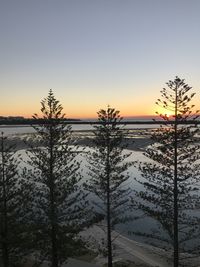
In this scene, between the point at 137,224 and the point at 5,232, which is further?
the point at 137,224

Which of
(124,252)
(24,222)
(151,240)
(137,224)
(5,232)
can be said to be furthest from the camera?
(137,224)

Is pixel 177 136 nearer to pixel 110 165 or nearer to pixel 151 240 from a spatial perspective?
pixel 110 165

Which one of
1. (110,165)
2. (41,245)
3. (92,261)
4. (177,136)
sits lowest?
(92,261)

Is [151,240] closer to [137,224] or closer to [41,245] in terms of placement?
[137,224]

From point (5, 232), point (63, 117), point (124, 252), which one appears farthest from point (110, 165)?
point (5, 232)

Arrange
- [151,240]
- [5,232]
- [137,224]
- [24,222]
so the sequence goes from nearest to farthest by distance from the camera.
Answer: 1. [5,232]
2. [24,222]
3. [151,240]
4. [137,224]

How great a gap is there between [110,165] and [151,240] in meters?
8.35

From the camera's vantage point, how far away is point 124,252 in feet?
104

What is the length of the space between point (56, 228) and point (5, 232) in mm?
3384

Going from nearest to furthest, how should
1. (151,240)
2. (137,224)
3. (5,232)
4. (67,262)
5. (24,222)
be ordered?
(5,232) < (24,222) < (67,262) < (151,240) < (137,224)

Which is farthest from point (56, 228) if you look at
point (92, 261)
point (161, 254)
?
point (161, 254)

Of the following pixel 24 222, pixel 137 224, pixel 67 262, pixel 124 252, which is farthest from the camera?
pixel 137 224

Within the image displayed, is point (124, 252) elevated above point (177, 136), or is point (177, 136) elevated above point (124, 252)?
point (177, 136)

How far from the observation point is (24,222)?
2656 cm
